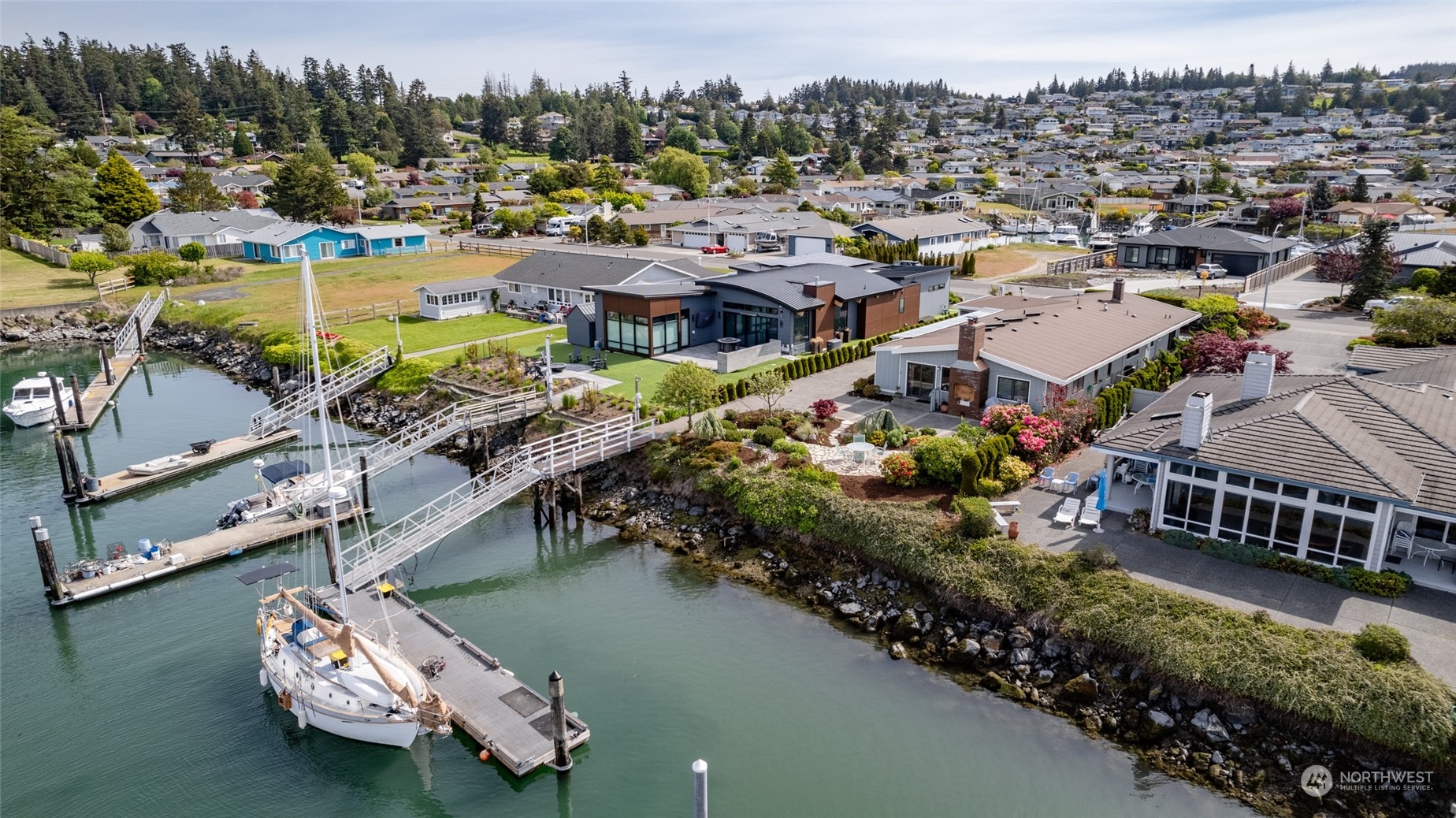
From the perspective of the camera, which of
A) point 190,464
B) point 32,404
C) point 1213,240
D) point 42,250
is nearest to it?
point 190,464

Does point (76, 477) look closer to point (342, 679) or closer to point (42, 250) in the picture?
point (342, 679)

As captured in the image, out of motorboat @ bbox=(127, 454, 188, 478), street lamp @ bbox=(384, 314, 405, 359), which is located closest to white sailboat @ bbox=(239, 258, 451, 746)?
motorboat @ bbox=(127, 454, 188, 478)

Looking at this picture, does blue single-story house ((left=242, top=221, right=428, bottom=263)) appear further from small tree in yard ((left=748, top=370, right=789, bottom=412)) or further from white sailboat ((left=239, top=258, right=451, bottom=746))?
white sailboat ((left=239, top=258, right=451, bottom=746))

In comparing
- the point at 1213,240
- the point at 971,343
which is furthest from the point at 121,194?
the point at 1213,240

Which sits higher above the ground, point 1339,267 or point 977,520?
point 1339,267

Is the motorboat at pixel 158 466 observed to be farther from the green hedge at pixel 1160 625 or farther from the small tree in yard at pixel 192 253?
the small tree in yard at pixel 192 253

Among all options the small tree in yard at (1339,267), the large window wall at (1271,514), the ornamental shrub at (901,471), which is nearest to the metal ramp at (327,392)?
the ornamental shrub at (901,471)

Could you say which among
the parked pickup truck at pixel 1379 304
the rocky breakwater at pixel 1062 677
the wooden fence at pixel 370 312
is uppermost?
the parked pickup truck at pixel 1379 304

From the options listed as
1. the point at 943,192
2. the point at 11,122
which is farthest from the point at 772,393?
the point at 943,192
